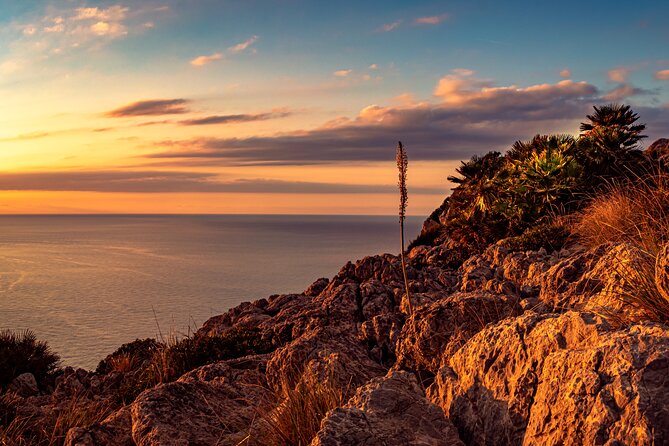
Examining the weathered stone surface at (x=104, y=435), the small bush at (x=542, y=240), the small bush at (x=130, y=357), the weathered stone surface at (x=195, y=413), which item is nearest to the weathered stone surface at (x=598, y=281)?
the weathered stone surface at (x=195, y=413)

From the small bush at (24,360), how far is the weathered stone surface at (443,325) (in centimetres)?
1283

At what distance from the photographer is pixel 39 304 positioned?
261 ft

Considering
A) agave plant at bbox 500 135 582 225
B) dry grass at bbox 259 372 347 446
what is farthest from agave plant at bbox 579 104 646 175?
dry grass at bbox 259 372 347 446

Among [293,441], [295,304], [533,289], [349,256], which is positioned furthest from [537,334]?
[349,256]

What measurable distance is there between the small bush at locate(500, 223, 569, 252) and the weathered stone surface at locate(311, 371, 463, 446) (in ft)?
31.1

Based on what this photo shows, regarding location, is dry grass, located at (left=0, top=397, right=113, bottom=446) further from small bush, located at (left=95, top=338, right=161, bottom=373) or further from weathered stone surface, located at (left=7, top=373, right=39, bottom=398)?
weathered stone surface, located at (left=7, top=373, right=39, bottom=398)

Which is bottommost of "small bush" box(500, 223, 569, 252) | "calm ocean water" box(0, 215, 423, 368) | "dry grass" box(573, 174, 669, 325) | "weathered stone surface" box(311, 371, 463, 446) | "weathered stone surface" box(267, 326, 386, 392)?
"calm ocean water" box(0, 215, 423, 368)

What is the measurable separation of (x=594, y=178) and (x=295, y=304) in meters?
11.7

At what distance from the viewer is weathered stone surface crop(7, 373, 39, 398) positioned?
1417 centimetres

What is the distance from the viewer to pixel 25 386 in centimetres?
1448

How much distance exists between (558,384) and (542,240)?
1041 cm

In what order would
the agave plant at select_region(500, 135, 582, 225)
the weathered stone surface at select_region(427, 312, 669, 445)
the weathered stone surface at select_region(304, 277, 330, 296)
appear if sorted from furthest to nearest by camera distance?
the agave plant at select_region(500, 135, 582, 225), the weathered stone surface at select_region(304, 277, 330, 296), the weathered stone surface at select_region(427, 312, 669, 445)

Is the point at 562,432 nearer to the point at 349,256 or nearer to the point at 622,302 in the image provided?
the point at 622,302

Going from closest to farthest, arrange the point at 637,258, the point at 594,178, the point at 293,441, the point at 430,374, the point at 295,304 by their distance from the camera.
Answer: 1. the point at 293,441
2. the point at 637,258
3. the point at 430,374
4. the point at 295,304
5. the point at 594,178
